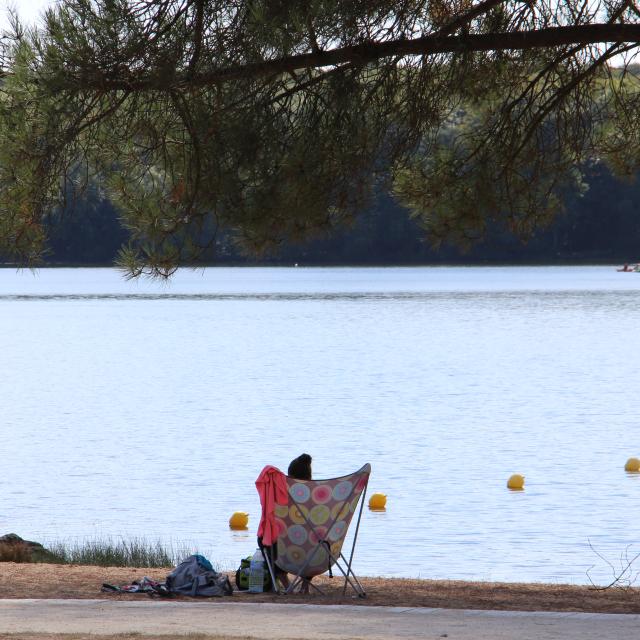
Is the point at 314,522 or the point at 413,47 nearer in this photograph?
the point at 314,522

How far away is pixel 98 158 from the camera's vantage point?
476 inches

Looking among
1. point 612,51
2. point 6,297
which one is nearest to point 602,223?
point 6,297

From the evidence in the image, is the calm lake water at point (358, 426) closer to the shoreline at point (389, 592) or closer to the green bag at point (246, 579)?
the shoreline at point (389, 592)

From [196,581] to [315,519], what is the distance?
0.94 m

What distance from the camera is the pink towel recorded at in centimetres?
1008

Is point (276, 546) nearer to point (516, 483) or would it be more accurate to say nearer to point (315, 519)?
point (315, 519)

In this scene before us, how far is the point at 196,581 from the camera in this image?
10.1 metres

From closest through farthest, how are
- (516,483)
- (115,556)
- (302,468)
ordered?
(302,468), (115,556), (516,483)

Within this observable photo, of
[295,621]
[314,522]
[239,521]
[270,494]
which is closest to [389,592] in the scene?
[314,522]

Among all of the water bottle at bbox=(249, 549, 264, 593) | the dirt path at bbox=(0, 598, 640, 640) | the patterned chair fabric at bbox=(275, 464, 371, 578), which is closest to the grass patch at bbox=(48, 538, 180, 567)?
the water bottle at bbox=(249, 549, 264, 593)

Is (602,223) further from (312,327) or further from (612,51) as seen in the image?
(612,51)

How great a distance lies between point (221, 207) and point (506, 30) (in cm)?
274

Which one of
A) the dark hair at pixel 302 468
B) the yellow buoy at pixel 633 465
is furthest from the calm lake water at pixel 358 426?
the dark hair at pixel 302 468

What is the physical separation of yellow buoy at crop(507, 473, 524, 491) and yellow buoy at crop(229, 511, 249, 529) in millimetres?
4739
